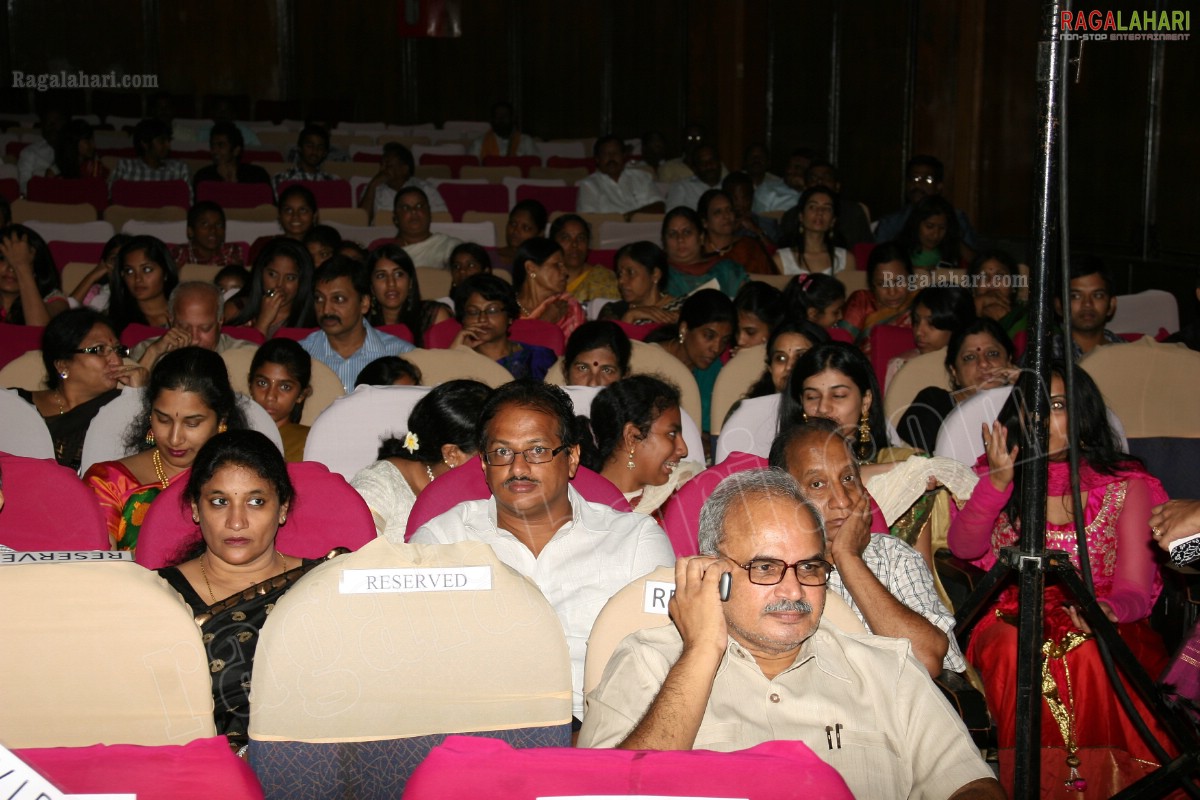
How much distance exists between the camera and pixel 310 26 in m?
15.4

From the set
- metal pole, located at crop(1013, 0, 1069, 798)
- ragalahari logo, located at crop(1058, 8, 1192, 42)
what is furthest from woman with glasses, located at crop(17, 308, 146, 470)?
ragalahari logo, located at crop(1058, 8, 1192, 42)

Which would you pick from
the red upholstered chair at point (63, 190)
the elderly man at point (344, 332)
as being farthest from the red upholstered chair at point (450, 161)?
the elderly man at point (344, 332)

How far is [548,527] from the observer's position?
8.57 feet

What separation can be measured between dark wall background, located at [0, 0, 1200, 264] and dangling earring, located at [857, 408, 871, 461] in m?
0.98

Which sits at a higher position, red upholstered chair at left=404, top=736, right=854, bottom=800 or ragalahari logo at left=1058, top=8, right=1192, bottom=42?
ragalahari logo at left=1058, top=8, right=1192, bottom=42

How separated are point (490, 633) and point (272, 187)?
26.2 feet

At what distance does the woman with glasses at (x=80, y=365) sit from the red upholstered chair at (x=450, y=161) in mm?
7352

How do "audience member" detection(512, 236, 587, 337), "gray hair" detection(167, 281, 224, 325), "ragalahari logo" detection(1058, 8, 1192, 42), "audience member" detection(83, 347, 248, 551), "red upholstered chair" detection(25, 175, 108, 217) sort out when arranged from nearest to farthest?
1. "audience member" detection(83, 347, 248, 551)
2. "gray hair" detection(167, 281, 224, 325)
3. "audience member" detection(512, 236, 587, 337)
4. "ragalahari logo" detection(1058, 8, 1192, 42)
5. "red upholstered chair" detection(25, 175, 108, 217)

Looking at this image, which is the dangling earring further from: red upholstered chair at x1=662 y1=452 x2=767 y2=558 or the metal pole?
the metal pole

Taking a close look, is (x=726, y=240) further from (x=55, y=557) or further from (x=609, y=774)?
(x=609, y=774)

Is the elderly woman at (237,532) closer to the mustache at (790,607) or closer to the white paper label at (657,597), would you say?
the white paper label at (657,597)

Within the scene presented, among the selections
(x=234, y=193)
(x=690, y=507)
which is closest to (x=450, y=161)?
(x=234, y=193)

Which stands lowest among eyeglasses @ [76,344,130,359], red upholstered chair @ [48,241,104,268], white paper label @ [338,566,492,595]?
white paper label @ [338,566,492,595]

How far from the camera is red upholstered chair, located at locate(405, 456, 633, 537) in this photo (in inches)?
Result: 111
